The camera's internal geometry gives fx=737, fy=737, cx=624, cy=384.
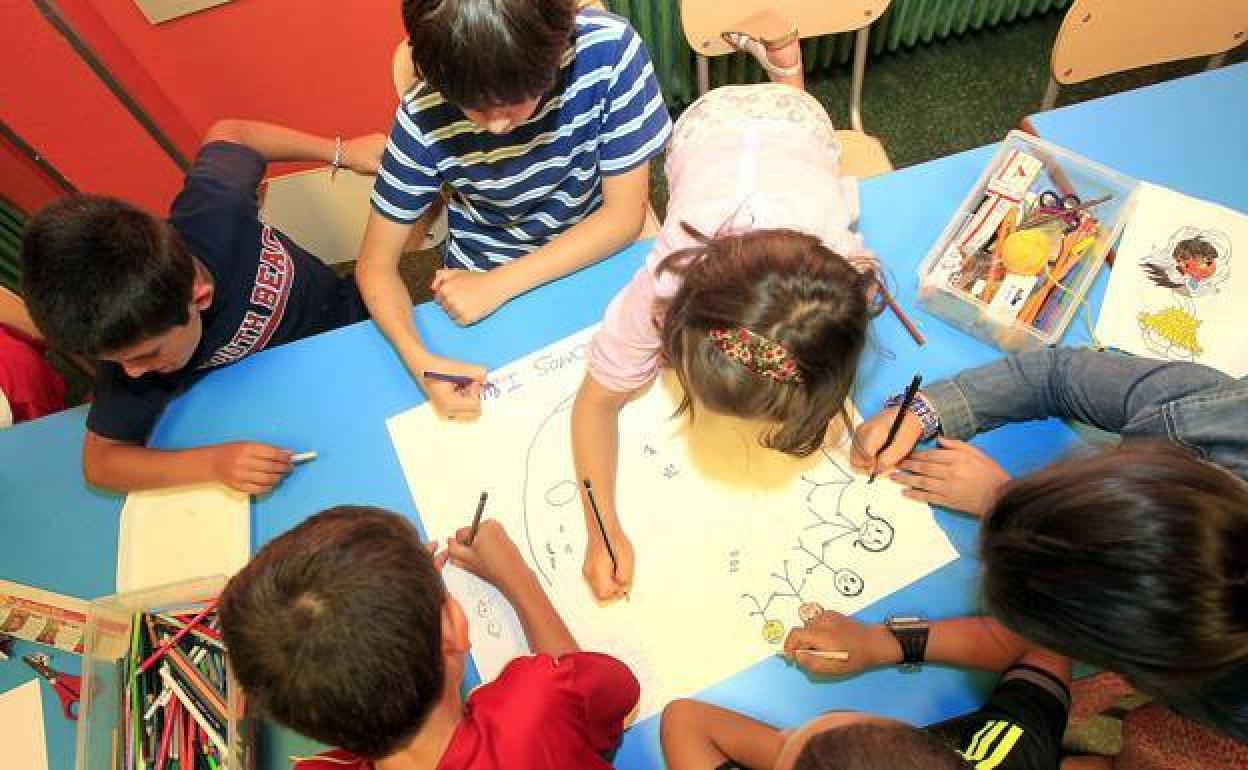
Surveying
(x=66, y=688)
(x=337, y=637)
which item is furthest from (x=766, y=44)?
(x=66, y=688)

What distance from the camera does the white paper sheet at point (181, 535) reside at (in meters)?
0.91

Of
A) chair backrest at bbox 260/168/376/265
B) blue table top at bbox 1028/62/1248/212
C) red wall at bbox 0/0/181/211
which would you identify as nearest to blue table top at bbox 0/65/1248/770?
blue table top at bbox 1028/62/1248/212

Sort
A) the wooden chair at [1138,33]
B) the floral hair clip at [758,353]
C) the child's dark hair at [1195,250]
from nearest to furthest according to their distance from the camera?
the floral hair clip at [758,353] < the child's dark hair at [1195,250] < the wooden chair at [1138,33]

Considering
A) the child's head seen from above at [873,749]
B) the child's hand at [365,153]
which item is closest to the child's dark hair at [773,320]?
the child's head seen from above at [873,749]

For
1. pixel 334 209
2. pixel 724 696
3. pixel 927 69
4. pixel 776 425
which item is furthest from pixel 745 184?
pixel 927 69

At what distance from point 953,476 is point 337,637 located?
0.68m

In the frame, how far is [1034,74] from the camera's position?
6.62ft

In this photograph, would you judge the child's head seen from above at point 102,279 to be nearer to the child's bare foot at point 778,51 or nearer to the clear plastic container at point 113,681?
the clear plastic container at point 113,681

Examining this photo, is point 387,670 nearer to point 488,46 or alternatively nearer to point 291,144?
point 488,46

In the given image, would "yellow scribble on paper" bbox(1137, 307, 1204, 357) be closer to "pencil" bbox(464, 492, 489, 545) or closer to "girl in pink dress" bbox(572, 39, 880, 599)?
"girl in pink dress" bbox(572, 39, 880, 599)

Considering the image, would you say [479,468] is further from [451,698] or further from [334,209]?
[334,209]

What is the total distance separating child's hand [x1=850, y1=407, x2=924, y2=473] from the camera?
891mm

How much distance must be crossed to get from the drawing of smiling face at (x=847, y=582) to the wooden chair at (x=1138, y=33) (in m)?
0.92

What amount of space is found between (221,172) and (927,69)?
5.93ft
